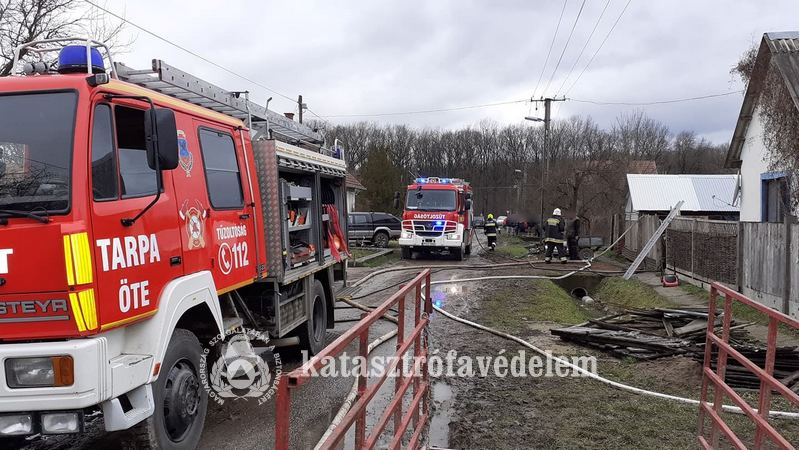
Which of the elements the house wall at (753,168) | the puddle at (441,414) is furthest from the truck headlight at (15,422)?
the house wall at (753,168)

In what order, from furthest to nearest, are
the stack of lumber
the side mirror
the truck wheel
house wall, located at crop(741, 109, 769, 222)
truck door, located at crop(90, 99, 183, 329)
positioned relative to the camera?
1. the truck wheel
2. house wall, located at crop(741, 109, 769, 222)
3. the stack of lumber
4. the side mirror
5. truck door, located at crop(90, 99, 183, 329)

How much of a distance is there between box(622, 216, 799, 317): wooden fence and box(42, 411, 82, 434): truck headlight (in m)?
10.5

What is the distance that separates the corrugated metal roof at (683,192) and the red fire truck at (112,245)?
33098 mm

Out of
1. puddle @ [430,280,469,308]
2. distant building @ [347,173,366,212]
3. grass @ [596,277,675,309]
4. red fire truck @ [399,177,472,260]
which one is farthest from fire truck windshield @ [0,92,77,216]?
distant building @ [347,173,366,212]

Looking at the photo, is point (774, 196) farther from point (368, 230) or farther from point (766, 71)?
point (368, 230)

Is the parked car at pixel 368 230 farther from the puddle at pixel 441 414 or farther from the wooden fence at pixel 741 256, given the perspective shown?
the puddle at pixel 441 414

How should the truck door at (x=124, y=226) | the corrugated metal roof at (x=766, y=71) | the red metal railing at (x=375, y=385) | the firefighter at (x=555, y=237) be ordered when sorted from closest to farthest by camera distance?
1. the red metal railing at (x=375, y=385)
2. the truck door at (x=124, y=226)
3. the corrugated metal roof at (x=766, y=71)
4. the firefighter at (x=555, y=237)

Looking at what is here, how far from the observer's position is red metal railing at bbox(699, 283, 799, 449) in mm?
3383

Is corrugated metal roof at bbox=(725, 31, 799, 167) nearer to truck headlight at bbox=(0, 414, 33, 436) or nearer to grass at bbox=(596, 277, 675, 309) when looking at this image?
Result: grass at bbox=(596, 277, 675, 309)

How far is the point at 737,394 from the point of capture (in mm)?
4406

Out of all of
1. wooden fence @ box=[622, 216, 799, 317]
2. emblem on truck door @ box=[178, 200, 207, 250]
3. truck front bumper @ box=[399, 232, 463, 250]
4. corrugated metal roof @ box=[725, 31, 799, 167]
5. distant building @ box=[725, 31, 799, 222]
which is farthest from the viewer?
truck front bumper @ box=[399, 232, 463, 250]

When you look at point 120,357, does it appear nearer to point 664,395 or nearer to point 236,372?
point 236,372

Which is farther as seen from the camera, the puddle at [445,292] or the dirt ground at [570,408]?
the puddle at [445,292]

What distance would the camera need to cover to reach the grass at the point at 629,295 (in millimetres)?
12773
